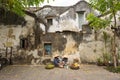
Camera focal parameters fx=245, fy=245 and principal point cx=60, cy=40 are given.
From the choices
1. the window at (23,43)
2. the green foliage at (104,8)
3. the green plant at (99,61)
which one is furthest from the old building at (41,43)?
the green foliage at (104,8)

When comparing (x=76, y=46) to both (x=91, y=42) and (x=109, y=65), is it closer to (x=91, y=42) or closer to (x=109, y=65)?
(x=91, y=42)

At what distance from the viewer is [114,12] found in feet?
53.0

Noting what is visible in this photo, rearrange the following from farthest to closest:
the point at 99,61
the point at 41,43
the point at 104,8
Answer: the point at 41,43
the point at 99,61
the point at 104,8

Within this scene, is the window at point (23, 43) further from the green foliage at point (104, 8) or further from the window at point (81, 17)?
the window at point (81, 17)

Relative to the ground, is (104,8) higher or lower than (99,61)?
higher

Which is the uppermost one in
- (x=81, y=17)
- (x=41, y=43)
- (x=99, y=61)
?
(x=81, y=17)

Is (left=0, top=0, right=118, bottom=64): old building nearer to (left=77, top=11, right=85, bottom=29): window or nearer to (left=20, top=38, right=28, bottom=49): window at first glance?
(left=20, top=38, right=28, bottom=49): window

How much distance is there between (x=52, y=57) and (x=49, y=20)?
30.7 feet

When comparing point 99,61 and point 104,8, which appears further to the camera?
point 99,61

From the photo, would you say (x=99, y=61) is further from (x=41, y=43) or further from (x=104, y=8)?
(x=41, y=43)

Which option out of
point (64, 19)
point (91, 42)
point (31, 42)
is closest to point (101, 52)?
point (91, 42)

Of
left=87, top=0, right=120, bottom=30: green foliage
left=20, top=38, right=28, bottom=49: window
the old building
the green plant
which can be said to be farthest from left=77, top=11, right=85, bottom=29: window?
left=87, top=0, right=120, bottom=30: green foliage

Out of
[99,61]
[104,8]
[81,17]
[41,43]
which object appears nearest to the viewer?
[104,8]

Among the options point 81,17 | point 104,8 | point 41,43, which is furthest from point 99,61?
point 81,17
